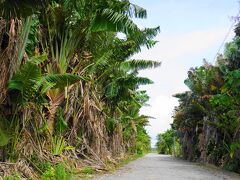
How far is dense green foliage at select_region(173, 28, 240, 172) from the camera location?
679 inches

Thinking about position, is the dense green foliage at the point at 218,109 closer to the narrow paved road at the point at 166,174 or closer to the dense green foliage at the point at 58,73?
the narrow paved road at the point at 166,174

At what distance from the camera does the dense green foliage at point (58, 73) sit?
33.5 feet

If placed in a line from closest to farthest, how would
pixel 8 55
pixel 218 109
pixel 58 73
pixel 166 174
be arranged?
pixel 8 55
pixel 58 73
pixel 166 174
pixel 218 109

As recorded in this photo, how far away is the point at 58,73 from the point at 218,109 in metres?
11.3

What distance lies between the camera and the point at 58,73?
44.6 feet

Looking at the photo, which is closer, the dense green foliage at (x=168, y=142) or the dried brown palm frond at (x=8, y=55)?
the dried brown palm frond at (x=8, y=55)

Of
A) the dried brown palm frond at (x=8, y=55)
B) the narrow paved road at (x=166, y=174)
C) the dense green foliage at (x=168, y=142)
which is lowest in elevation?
the narrow paved road at (x=166, y=174)

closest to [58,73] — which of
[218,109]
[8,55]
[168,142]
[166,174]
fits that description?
[8,55]

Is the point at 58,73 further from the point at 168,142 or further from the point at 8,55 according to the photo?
the point at 168,142

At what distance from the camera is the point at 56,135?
13.5 metres

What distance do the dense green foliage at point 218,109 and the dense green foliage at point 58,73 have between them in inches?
146

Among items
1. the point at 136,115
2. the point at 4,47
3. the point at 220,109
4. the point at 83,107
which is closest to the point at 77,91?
the point at 83,107

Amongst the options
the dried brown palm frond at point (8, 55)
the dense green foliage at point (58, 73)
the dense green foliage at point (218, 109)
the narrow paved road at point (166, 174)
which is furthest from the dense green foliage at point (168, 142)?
the dried brown palm frond at point (8, 55)

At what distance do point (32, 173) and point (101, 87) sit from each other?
35.9 feet
